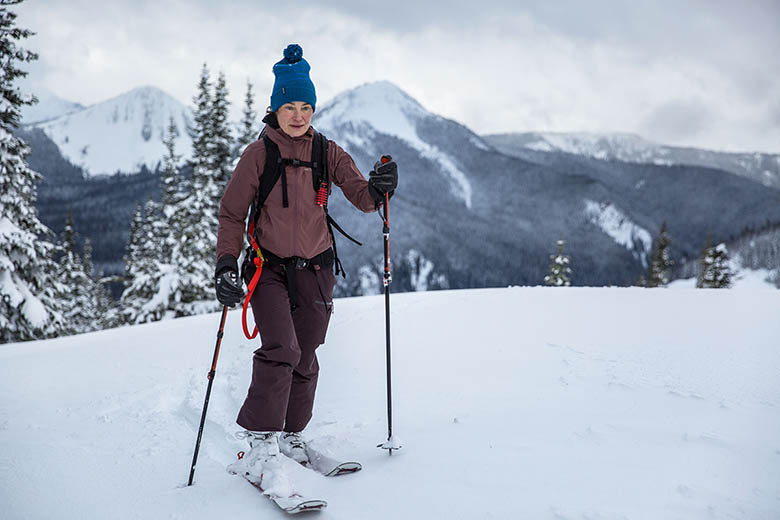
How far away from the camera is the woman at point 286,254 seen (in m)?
3.19

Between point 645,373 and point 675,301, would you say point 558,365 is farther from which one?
point 675,301

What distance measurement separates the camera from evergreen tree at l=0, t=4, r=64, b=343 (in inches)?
550

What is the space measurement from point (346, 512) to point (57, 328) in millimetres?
15967

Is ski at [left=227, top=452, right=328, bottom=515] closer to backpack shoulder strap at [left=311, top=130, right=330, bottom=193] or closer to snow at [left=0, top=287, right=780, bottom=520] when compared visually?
snow at [left=0, top=287, right=780, bottom=520]

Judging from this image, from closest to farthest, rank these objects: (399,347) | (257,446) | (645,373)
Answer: (257,446) → (645,373) → (399,347)

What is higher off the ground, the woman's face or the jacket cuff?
the woman's face

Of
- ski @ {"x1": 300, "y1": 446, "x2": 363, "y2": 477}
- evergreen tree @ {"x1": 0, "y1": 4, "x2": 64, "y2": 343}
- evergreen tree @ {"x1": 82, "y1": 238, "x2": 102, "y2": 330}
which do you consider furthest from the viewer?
evergreen tree @ {"x1": 82, "y1": 238, "x2": 102, "y2": 330}

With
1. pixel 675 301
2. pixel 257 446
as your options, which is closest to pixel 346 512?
pixel 257 446

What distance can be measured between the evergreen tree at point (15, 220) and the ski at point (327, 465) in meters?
14.5

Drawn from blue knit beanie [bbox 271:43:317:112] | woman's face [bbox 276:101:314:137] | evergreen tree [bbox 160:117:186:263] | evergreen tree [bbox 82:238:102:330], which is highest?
evergreen tree [bbox 160:117:186:263]

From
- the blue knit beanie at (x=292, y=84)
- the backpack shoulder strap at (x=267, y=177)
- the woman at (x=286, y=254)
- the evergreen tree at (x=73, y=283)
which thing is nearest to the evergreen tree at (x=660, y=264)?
the woman at (x=286, y=254)

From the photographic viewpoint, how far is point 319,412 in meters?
4.63

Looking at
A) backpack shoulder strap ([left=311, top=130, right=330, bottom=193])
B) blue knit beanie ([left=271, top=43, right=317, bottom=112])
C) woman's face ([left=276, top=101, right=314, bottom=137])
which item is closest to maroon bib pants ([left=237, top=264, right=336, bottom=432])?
backpack shoulder strap ([left=311, top=130, right=330, bottom=193])

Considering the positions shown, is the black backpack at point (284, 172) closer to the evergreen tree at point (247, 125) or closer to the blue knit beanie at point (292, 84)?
the blue knit beanie at point (292, 84)
